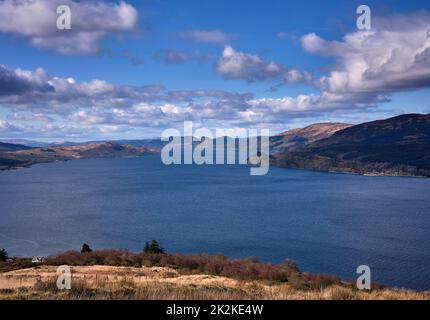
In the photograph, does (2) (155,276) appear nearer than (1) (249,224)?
Yes

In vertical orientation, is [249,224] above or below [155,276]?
below

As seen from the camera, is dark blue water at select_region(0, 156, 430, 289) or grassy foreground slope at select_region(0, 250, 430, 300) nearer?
grassy foreground slope at select_region(0, 250, 430, 300)

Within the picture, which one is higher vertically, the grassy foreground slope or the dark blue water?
the grassy foreground slope

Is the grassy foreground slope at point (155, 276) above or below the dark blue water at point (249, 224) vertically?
above

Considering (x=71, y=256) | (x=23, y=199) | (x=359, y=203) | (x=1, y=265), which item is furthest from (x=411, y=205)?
(x=23, y=199)
